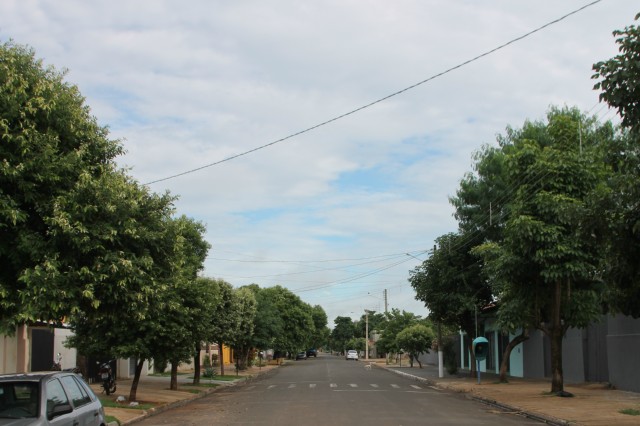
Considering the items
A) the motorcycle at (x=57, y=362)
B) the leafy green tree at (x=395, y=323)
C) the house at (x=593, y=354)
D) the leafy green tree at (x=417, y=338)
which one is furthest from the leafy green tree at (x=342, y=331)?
the motorcycle at (x=57, y=362)

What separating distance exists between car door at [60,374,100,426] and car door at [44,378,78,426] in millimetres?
200

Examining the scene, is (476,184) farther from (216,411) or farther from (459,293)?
(216,411)

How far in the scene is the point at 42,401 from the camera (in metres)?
8.17

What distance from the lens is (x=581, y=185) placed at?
838 inches

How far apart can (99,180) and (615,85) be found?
7.92m

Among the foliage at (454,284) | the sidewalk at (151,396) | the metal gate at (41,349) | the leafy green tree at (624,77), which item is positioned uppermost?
the leafy green tree at (624,77)

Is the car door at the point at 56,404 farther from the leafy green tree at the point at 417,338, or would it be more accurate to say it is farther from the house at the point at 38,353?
the leafy green tree at the point at 417,338

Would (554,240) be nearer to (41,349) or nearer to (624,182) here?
(624,182)

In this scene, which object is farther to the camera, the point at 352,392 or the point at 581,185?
the point at 352,392

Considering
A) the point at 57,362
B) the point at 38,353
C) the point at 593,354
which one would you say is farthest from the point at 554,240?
the point at 57,362

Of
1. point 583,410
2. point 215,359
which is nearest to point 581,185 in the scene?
point 583,410

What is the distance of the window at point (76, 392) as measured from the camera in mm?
9352

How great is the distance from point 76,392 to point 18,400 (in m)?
1.25

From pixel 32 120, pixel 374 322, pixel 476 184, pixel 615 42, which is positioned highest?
pixel 476 184
